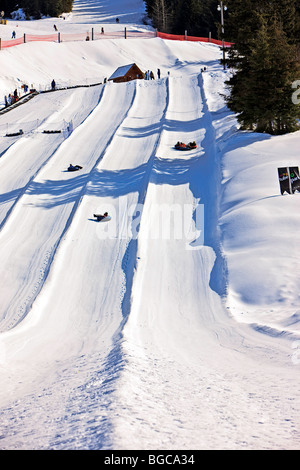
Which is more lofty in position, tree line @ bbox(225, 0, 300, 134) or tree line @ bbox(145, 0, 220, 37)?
tree line @ bbox(145, 0, 220, 37)

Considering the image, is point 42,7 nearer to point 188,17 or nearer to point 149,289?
point 188,17

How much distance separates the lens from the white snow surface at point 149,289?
8484 mm

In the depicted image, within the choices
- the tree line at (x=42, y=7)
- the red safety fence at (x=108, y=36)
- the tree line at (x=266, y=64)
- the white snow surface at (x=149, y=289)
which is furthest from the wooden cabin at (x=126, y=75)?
the tree line at (x=42, y=7)

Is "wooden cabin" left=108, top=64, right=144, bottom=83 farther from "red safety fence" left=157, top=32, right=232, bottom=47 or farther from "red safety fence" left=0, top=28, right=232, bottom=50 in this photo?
"red safety fence" left=157, top=32, right=232, bottom=47

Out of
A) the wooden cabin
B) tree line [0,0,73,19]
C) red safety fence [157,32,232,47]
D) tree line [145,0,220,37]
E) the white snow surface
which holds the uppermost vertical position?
tree line [0,0,73,19]

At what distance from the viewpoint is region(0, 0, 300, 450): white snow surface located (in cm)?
848

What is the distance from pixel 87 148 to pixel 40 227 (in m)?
10.8

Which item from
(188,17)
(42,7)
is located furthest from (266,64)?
(42,7)

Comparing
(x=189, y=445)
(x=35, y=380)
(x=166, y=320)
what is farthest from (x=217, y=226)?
(x=189, y=445)

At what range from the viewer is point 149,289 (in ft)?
51.1

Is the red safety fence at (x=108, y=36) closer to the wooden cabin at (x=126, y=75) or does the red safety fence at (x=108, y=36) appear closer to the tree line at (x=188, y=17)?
the tree line at (x=188, y=17)

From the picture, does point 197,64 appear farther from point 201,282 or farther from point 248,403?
point 248,403

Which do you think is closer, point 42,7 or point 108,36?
point 108,36

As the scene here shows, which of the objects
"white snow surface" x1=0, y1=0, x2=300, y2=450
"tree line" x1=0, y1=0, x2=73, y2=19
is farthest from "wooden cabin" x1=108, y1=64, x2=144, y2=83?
"tree line" x1=0, y1=0, x2=73, y2=19
